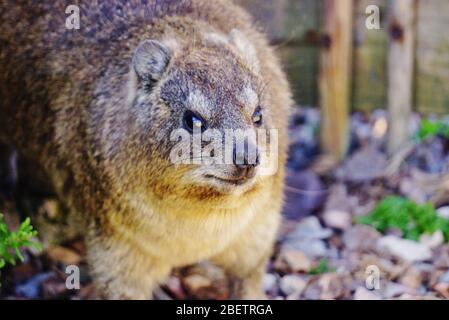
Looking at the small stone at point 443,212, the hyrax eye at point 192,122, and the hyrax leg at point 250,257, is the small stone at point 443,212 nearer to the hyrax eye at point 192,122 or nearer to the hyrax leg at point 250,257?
the hyrax leg at point 250,257

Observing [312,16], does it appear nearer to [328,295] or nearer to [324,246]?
[324,246]

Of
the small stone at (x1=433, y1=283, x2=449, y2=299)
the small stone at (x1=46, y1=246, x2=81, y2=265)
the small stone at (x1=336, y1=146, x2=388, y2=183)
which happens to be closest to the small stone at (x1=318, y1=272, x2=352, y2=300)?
the small stone at (x1=433, y1=283, x2=449, y2=299)

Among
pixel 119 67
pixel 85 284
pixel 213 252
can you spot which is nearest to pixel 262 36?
pixel 119 67

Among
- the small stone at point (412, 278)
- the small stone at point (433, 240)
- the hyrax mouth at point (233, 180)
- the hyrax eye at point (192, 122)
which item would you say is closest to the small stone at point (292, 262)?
the small stone at point (412, 278)

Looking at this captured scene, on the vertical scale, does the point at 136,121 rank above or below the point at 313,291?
above

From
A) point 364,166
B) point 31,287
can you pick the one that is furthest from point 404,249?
point 31,287

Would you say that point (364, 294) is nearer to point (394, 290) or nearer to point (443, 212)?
point (394, 290)
